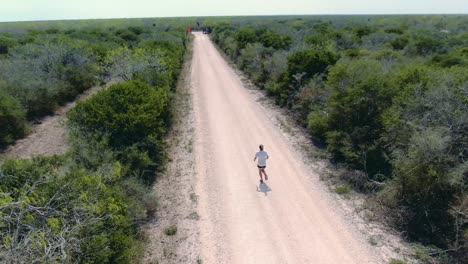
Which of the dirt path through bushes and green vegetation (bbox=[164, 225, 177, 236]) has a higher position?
the dirt path through bushes

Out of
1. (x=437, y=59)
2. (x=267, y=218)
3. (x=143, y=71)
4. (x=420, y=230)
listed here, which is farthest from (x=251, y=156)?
(x=437, y=59)

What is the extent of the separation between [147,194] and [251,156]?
6.04 metres

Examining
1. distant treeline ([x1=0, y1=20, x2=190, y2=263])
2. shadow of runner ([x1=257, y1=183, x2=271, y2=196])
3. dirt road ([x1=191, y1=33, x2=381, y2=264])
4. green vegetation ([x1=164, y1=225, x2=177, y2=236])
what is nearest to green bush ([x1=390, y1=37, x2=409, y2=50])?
dirt road ([x1=191, y1=33, x2=381, y2=264])

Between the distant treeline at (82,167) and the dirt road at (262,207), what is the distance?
2.37 meters

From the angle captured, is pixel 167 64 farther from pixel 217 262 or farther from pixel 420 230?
pixel 420 230

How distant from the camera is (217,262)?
32.4ft

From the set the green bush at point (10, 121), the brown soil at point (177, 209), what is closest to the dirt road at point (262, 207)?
the brown soil at point (177, 209)

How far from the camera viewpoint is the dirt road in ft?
33.4

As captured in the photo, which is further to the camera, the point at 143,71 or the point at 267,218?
the point at 143,71

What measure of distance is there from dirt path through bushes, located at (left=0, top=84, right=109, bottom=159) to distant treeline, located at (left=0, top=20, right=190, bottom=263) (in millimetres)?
701

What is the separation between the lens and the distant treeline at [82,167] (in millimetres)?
7359

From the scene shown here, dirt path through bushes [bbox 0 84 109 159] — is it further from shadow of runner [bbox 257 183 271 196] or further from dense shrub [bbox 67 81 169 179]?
shadow of runner [bbox 257 183 271 196]

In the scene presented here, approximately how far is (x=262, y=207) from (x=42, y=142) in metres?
13.9

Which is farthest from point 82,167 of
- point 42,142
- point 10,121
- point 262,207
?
point 10,121
